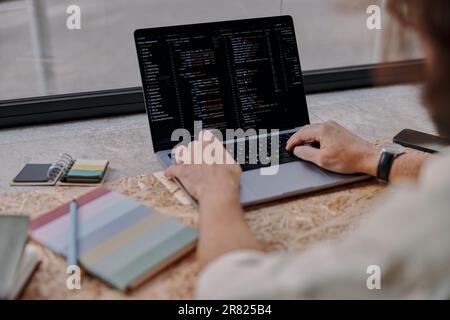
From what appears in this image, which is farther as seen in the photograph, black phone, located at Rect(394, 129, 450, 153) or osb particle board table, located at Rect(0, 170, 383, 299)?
black phone, located at Rect(394, 129, 450, 153)

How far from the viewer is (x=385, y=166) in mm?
994

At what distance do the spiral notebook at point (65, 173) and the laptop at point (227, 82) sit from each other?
0.13 m

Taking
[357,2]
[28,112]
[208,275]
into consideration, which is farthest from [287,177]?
[357,2]

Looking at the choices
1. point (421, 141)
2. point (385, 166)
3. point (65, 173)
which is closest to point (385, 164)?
point (385, 166)

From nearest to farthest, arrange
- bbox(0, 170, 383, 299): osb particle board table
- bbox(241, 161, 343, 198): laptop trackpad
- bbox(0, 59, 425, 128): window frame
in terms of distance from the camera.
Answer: bbox(0, 170, 383, 299): osb particle board table < bbox(241, 161, 343, 198): laptop trackpad < bbox(0, 59, 425, 128): window frame

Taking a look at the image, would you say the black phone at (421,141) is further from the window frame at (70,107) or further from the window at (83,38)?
the window at (83,38)

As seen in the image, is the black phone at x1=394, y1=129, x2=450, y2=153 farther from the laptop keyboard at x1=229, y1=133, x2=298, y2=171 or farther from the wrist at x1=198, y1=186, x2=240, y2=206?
the wrist at x1=198, y1=186, x2=240, y2=206

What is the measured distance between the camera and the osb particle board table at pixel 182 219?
2.42 ft

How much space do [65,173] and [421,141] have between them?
29.8 inches

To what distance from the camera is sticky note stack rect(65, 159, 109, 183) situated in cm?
102

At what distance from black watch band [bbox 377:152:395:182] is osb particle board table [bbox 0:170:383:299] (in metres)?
0.02
